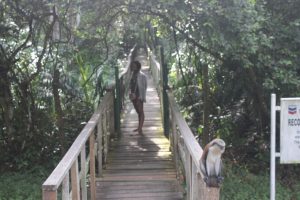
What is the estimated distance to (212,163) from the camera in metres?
3.31

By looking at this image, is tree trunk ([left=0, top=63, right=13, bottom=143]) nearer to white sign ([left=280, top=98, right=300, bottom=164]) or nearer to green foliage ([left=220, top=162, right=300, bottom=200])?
green foliage ([left=220, top=162, right=300, bottom=200])

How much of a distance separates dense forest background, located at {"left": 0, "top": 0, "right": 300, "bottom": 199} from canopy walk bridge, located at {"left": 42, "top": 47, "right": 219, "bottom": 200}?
0.81 m

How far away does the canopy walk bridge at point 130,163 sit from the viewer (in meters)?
4.22

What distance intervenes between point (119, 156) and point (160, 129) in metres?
1.91

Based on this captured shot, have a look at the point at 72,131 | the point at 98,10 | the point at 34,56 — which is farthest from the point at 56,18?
the point at 72,131

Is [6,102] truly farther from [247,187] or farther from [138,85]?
[247,187]

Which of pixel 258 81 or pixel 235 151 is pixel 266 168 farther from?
pixel 258 81

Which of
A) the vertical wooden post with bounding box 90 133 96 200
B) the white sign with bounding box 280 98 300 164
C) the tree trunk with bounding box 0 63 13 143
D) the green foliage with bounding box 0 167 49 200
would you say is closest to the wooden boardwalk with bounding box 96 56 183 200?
the vertical wooden post with bounding box 90 133 96 200

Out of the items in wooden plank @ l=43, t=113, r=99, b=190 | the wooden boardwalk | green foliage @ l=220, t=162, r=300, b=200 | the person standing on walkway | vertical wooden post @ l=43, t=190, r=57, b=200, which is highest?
the person standing on walkway

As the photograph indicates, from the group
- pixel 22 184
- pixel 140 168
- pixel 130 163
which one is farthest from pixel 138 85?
pixel 22 184

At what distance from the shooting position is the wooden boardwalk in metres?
5.94

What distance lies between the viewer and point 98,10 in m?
6.73

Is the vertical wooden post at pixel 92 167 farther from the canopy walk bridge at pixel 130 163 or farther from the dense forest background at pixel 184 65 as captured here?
the dense forest background at pixel 184 65

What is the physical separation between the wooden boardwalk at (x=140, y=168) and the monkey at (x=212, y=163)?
8.17 ft
